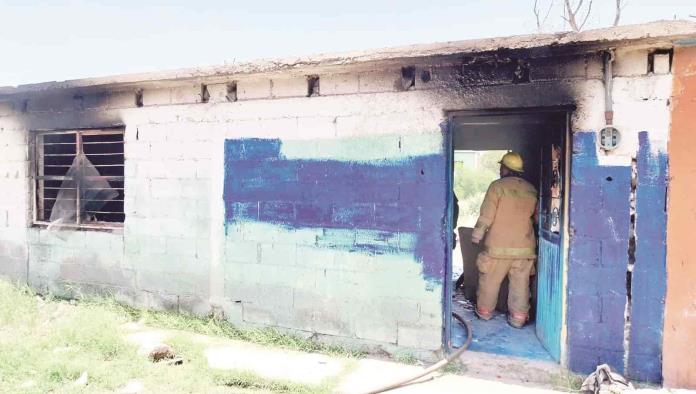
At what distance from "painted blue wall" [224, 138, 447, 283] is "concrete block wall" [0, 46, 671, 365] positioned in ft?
0.07

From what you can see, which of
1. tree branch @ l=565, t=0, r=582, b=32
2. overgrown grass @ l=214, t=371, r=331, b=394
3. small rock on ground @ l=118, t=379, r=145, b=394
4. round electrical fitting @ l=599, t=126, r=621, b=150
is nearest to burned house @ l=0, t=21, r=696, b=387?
round electrical fitting @ l=599, t=126, r=621, b=150

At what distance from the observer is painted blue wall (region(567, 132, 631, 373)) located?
362 cm

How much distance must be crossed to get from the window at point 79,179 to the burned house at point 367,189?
0.10 ft

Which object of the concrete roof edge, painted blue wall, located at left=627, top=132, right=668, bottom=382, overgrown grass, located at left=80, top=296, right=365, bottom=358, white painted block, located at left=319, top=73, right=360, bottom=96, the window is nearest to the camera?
the concrete roof edge

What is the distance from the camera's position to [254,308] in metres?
4.89

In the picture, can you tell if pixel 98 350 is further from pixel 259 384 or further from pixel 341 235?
pixel 341 235

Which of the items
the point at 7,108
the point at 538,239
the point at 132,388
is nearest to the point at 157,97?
the point at 7,108

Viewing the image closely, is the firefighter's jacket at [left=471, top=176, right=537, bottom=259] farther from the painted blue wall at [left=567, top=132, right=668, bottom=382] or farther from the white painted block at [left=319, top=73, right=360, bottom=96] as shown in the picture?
the white painted block at [left=319, top=73, right=360, bottom=96]

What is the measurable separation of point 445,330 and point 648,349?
1.64 metres

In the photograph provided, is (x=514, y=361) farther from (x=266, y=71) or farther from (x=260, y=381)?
(x=266, y=71)

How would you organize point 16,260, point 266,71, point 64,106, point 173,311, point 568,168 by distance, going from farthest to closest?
point 16,260 < point 64,106 < point 173,311 < point 266,71 < point 568,168

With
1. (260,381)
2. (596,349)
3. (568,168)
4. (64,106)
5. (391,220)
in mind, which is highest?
(64,106)

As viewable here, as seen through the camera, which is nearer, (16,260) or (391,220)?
(391,220)

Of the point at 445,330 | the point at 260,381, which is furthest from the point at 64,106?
the point at 445,330
